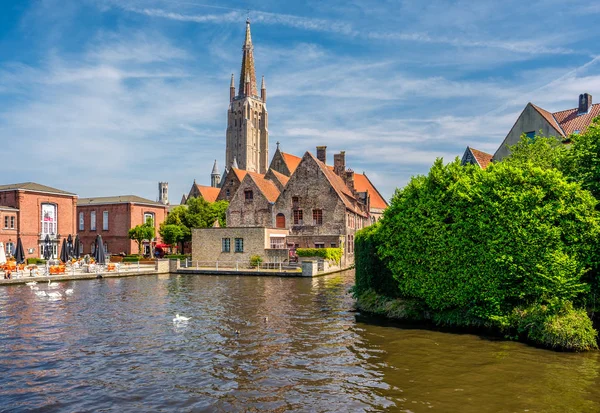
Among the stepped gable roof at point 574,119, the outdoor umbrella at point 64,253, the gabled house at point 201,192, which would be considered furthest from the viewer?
the gabled house at point 201,192

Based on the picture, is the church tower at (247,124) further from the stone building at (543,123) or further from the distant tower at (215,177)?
the stone building at (543,123)

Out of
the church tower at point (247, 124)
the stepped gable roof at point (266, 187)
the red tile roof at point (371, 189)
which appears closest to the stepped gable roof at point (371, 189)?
the red tile roof at point (371, 189)

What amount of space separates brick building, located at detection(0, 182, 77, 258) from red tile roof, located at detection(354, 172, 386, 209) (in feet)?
138

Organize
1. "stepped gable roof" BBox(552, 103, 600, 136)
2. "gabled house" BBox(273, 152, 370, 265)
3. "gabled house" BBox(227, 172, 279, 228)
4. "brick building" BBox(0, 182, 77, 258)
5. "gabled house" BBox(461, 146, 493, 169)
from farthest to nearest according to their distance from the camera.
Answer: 1. "gabled house" BBox(227, 172, 279, 228)
2. "brick building" BBox(0, 182, 77, 258)
3. "gabled house" BBox(273, 152, 370, 265)
4. "gabled house" BBox(461, 146, 493, 169)
5. "stepped gable roof" BBox(552, 103, 600, 136)

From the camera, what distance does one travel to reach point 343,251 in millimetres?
48812

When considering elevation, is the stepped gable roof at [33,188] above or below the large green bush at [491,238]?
above

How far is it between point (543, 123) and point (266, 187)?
29871mm

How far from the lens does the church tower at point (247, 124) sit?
118 m

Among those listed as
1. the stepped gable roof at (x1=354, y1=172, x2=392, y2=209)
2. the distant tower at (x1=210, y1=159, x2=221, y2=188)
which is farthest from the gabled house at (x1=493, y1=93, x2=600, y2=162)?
the distant tower at (x1=210, y1=159, x2=221, y2=188)

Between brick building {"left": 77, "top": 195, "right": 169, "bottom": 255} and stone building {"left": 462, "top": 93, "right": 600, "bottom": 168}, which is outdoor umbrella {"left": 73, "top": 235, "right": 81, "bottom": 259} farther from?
stone building {"left": 462, "top": 93, "right": 600, "bottom": 168}

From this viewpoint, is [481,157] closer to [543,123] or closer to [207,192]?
[543,123]

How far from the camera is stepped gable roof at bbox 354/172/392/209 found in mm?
75819

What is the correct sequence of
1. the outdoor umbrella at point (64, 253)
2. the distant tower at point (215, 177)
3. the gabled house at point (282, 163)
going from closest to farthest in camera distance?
the outdoor umbrella at point (64, 253), the gabled house at point (282, 163), the distant tower at point (215, 177)

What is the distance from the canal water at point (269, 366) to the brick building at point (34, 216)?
35350 mm
